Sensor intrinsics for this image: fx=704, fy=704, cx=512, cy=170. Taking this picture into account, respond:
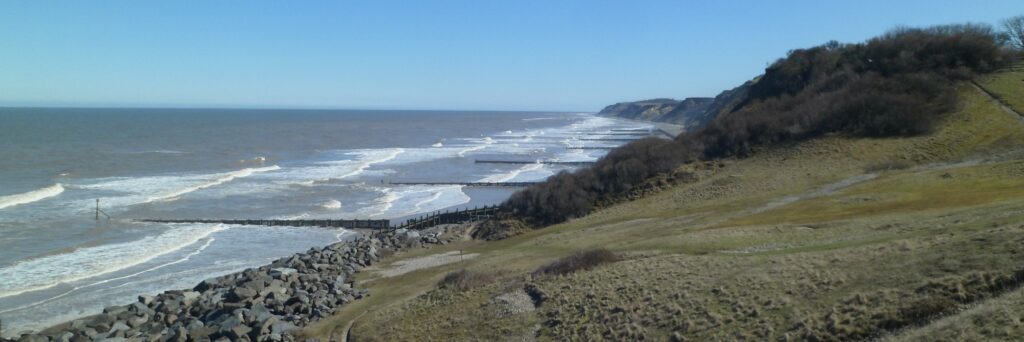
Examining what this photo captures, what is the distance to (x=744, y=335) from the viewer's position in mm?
14148

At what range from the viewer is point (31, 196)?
5353 centimetres

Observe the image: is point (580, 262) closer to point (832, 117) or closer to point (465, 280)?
point (465, 280)

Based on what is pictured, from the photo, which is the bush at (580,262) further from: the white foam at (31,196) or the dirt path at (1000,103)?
the white foam at (31,196)

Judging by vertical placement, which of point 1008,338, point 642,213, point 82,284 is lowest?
point 82,284

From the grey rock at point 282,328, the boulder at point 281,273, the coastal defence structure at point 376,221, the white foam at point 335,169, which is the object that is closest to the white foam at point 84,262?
the coastal defence structure at point 376,221

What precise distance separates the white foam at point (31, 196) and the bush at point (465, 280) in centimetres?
4088

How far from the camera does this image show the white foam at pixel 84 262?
2997 cm

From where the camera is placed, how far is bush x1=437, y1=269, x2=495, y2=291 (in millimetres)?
22584

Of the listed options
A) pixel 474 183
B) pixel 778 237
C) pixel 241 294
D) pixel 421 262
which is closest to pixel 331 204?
pixel 474 183

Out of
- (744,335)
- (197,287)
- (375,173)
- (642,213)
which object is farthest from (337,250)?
(375,173)

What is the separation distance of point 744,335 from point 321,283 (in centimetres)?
1742

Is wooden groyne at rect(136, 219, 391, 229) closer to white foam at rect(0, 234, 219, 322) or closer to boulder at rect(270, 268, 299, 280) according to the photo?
white foam at rect(0, 234, 219, 322)

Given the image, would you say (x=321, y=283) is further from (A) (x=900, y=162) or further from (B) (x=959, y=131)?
(B) (x=959, y=131)

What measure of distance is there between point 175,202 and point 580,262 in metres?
41.1
